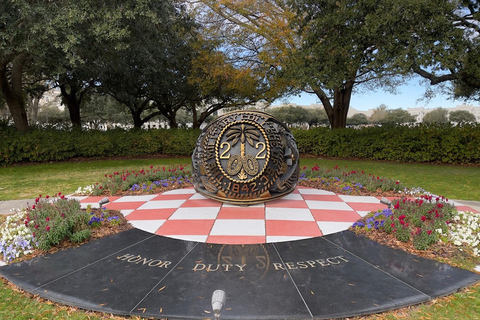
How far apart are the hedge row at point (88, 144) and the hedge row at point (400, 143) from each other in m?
7.37

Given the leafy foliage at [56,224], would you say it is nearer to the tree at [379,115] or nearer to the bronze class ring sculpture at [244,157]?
the bronze class ring sculpture at [244,157]

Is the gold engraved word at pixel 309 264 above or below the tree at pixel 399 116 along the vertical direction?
below

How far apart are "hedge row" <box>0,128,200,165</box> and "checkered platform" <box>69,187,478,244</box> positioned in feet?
31.4

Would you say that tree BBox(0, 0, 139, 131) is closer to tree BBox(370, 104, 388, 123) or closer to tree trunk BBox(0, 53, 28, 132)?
tree trunk BBox(0, 53, 28, 132)

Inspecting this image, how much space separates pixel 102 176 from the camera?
36.1 feet

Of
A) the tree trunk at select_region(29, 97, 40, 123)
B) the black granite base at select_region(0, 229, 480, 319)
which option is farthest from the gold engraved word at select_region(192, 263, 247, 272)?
the tree trunk at select_region(29, 97, 40, 123)

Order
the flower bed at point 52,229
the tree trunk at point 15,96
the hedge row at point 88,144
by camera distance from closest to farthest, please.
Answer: the flower bed at point 52,229 → the hedge row at point 88,144 → the tree trunk at point 15,96

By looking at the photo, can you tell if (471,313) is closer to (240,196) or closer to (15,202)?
(240,196)

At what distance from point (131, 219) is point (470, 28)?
15.7 m

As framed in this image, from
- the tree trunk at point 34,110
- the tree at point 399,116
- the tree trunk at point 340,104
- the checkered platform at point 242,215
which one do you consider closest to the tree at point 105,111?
the tree trunk at point 34,110

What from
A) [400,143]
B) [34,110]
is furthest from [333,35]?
[34,110]

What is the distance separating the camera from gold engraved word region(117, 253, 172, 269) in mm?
3674

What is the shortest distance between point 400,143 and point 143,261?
14.5 metres

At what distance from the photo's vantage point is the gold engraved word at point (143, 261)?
12.1 ft
